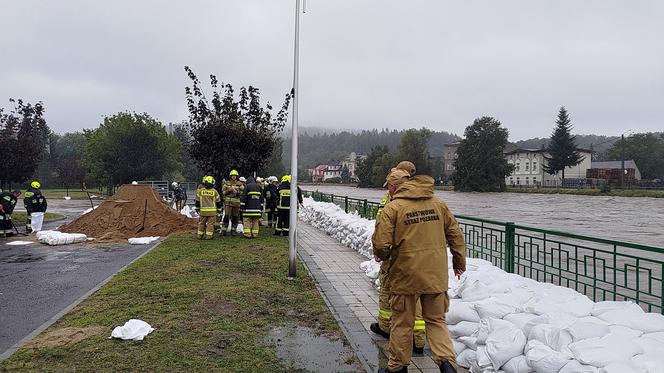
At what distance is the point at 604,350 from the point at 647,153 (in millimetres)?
101843

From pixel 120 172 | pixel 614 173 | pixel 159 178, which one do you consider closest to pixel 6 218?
pixel 120 172

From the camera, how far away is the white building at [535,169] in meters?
87.2

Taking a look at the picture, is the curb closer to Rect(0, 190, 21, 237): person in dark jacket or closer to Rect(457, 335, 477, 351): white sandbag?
Rect(457, 335, 477, 351): white sandbag

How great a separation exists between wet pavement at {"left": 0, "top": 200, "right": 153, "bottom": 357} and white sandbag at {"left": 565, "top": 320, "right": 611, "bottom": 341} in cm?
479

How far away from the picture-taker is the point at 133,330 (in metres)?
5.00

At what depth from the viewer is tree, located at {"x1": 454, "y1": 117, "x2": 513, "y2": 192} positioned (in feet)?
242

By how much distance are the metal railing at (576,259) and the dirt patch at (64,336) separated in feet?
16.3

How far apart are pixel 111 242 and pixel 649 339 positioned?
12.9 m

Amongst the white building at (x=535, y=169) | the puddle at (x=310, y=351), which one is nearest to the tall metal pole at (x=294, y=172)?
the puddle at (x=310, y=351)

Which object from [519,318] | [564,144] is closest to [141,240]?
[519,318]

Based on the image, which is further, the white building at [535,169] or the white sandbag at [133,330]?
the white building at [535,169]

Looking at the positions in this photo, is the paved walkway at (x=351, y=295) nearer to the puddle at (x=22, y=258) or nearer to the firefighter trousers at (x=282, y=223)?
the firefighter trousers at (x=282, y=223)

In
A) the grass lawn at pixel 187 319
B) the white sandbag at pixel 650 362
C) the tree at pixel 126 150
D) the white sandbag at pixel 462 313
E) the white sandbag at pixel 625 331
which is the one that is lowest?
the grass lawn at pixel 187 319

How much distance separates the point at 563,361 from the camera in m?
3.29
